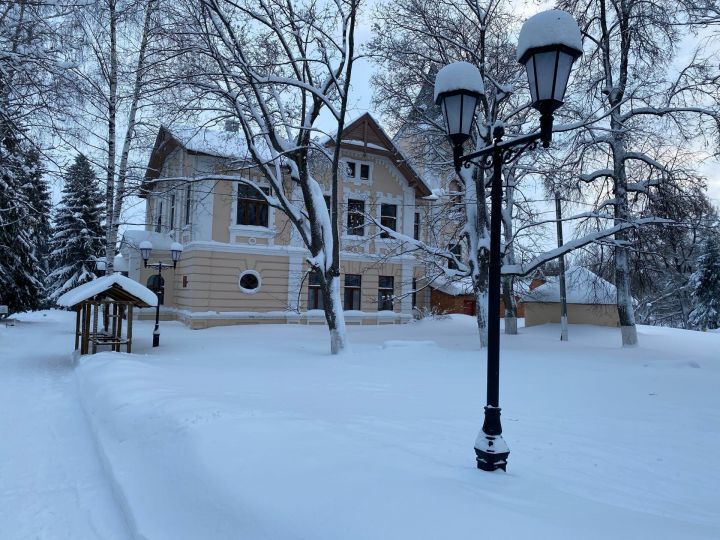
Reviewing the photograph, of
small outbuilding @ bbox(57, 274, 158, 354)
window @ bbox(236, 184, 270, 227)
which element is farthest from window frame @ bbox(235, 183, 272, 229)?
small outbuilding @ bbox(57, 274, 158, 354)

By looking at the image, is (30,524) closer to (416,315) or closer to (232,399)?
(232,399)

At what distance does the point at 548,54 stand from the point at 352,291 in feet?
74.5

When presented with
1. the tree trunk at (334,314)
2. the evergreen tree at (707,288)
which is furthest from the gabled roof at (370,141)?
the evergreen tree at (707,288)

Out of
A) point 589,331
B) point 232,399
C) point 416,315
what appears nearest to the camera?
point 232,399

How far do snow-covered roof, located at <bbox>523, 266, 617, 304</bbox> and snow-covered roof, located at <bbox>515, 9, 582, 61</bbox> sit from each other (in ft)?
54.2

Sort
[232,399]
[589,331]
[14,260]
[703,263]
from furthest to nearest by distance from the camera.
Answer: [703,263]
[14,260]
[589,331]
[232,399]

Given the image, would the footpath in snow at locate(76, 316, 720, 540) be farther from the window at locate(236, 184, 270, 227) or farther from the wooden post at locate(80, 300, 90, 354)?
the window at locate(236, 184, 270, 227)

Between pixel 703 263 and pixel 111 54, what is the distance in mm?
39543

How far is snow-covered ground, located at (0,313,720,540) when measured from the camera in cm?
321

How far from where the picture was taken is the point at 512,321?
20.9 m

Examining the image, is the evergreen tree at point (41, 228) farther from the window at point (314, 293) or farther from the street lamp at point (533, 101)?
the street lamp at point (533, 101)

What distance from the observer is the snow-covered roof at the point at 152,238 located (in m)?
24.9

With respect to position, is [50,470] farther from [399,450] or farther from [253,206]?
[253,206]

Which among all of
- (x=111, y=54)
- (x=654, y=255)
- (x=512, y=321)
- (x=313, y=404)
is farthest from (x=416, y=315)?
(x=313, y=404)
